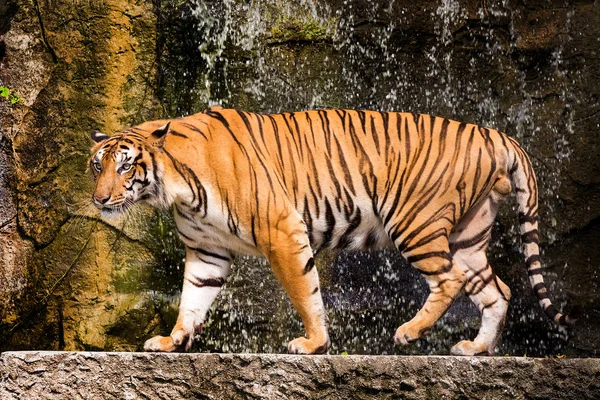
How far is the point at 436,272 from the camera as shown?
478 centimetres

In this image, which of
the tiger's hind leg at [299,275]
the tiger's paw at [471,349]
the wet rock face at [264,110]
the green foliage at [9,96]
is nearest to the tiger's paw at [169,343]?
the tiger's hind leg at [299,275]

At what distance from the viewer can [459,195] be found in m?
4.93

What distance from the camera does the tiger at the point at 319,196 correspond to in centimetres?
462

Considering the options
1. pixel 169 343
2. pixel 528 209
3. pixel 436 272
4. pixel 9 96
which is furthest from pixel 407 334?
pixel 9 96

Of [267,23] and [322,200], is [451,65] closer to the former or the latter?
[267,23]

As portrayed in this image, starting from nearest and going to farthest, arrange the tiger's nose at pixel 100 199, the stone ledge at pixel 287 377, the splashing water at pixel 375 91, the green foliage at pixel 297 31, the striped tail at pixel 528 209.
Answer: the stone ledge at pixel 287 377, the tiger's nose at pixel 100 199, the striped tail at pixel 528 209, the splashing water at pixel 375 91, the green foliage at pixel 297 31

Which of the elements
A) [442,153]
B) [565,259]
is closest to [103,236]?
[442,153]

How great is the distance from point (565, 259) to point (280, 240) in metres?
3.04

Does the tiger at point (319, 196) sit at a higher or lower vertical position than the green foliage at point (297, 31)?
lower

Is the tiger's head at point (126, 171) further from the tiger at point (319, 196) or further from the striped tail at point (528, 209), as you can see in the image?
the striped tail at point (528, 209)

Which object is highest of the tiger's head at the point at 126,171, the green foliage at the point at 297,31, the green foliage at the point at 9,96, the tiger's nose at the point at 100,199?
the green foliage at the point at 297,31

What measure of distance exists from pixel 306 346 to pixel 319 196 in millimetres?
870

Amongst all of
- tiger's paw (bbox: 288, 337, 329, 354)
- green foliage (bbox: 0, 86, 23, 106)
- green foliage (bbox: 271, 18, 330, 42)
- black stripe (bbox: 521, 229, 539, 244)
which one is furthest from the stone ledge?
green foliage (bbox: 271, 18, 330, 42)

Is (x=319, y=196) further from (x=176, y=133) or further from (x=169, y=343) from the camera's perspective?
(x=169, y=343)
